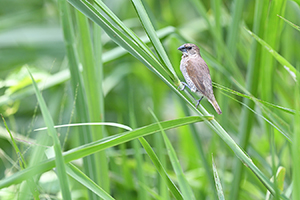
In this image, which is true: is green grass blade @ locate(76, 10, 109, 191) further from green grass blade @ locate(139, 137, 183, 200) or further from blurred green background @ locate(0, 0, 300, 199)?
green grass blade @ locate(139, 137, 183, 200)

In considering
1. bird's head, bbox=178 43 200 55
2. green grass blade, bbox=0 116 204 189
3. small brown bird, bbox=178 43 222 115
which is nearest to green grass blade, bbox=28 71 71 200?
green grass blade, bbox=0 116 204 189

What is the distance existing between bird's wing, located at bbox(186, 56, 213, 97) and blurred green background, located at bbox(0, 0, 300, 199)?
76mm

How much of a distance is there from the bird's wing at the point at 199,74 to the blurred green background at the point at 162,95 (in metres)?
0.08

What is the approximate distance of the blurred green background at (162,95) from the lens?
4.29ft

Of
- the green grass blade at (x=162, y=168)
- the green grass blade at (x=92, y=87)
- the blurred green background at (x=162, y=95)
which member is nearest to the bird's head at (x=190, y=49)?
A: the blurred green background at (x=162, y=95)

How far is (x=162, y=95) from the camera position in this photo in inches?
118

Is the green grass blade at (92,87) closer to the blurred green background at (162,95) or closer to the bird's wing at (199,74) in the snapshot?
the blurred green background at (162,95)

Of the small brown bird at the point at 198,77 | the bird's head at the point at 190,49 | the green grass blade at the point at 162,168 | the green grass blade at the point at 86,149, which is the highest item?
the bird's head at the point at 190,49

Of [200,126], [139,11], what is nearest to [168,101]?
[200,126]

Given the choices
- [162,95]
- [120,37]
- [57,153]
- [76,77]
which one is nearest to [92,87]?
[76,77]

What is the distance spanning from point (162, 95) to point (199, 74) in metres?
1.77

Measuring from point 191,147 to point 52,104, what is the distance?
1.12m

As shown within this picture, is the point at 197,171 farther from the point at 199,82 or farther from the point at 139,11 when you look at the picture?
the point at 139,11

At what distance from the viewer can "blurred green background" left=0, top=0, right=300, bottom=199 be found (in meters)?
1.31
